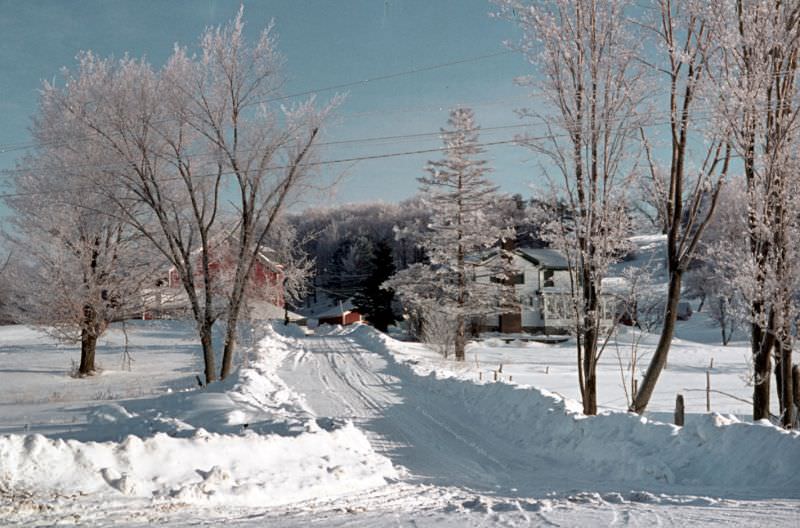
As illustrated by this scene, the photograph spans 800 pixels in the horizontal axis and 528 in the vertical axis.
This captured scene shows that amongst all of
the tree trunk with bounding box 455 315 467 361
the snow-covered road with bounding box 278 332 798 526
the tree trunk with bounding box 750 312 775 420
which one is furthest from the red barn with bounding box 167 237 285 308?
the tree trunk with bounding box 750 312 775 420

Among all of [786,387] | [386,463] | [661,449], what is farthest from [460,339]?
[386,463]

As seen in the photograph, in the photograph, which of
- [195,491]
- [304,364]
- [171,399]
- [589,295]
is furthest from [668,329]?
[304,364]

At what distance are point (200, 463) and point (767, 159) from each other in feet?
35.8

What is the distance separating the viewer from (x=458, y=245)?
33.0 m

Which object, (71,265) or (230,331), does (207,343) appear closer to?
(230,331)

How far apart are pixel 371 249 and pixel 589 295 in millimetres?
50909

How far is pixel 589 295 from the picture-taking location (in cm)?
1383

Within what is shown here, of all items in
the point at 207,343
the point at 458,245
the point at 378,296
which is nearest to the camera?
the point at 207,343

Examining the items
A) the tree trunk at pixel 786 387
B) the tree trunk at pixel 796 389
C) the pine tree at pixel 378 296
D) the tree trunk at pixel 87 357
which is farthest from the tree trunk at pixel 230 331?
the pine tree at pixel 378 296

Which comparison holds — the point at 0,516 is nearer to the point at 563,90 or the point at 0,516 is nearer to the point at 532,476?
the point at 532,476

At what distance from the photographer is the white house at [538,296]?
5234 centimetres

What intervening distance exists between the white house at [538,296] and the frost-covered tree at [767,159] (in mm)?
38992

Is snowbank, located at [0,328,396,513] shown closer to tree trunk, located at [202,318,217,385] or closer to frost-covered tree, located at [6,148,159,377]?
tree trunk, located at [202,318,217,385]

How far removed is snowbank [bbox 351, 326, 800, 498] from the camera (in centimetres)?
815
